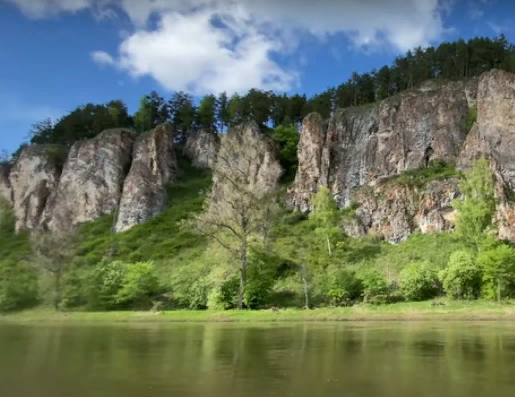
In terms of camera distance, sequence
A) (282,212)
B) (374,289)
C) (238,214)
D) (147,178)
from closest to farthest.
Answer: (374,289), (238,214), (282,212), (147,178)

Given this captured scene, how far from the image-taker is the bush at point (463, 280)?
45250mm

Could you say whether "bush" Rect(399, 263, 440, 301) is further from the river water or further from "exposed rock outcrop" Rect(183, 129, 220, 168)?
"exposed rock outcrop" Rect(183, 129, 220, 168)

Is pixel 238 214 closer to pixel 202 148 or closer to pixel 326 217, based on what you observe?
pixel 326 217

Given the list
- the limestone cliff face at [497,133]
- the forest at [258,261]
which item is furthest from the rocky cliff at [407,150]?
the forest at [258,261]

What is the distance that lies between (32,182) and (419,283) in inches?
3936

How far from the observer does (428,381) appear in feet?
37.4

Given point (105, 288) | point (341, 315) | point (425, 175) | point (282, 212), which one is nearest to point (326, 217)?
point (282, 212)

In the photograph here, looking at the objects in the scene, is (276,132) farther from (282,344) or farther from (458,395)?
(458,395)

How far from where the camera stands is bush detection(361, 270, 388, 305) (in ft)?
149

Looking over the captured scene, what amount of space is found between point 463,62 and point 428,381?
105329 millimetres

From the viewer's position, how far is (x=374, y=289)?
46.2 m

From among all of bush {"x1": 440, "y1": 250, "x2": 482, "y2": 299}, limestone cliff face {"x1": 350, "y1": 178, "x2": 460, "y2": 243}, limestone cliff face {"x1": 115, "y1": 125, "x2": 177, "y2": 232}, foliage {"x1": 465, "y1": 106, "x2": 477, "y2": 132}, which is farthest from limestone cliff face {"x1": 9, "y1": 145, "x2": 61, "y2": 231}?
bush {"x1": 440, "y1": 250, "x2": 482, "y2": 299}

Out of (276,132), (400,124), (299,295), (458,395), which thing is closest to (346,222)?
(400,124)

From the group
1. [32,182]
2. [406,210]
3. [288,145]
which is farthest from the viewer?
[32,182]
